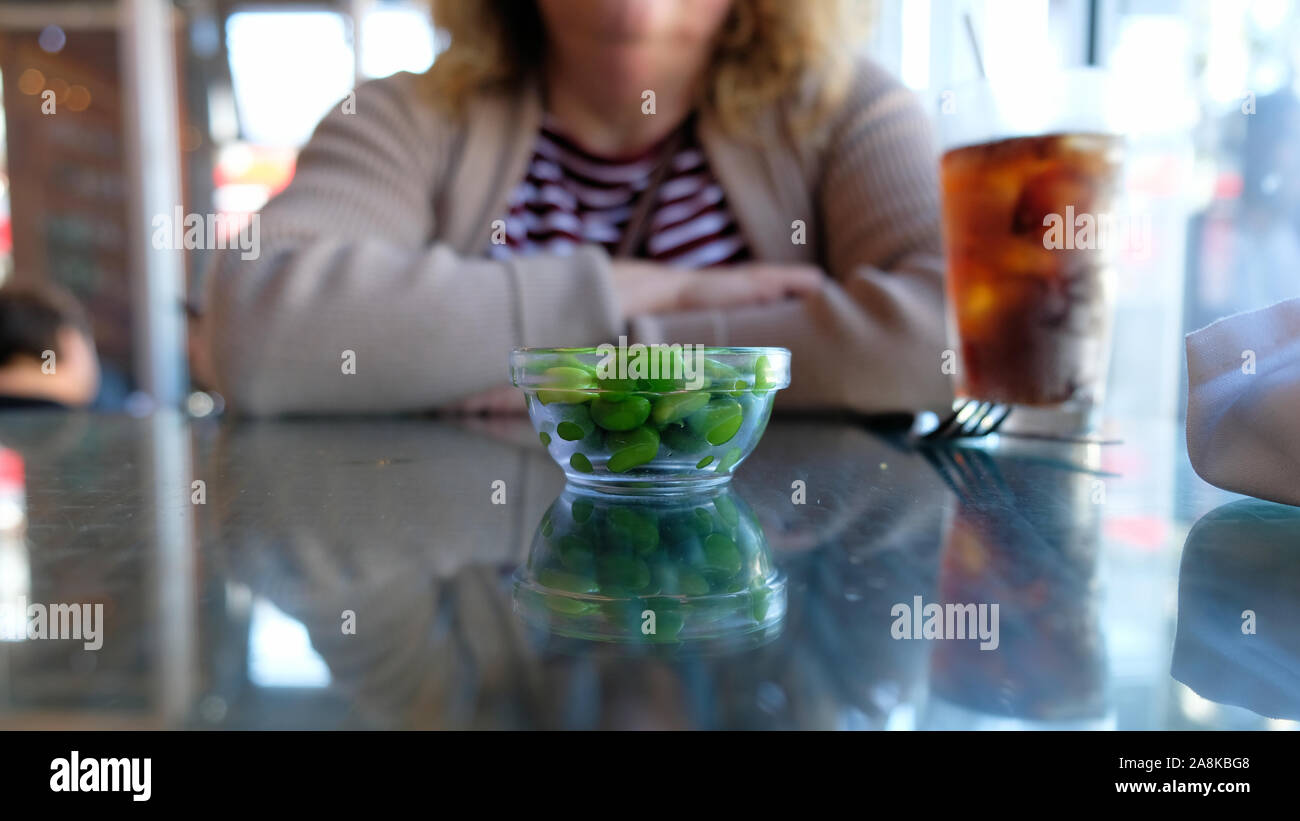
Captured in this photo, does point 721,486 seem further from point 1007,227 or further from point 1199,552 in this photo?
point 1007,227

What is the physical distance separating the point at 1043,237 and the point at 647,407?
437mm

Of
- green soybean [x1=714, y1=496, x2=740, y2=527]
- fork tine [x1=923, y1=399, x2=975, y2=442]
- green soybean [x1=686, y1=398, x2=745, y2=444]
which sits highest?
green soybean [x1=686, y1=398, x2=745, y2=444]

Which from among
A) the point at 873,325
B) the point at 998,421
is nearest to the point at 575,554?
the point at 998,421

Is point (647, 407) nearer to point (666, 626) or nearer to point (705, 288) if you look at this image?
point (666, 626)

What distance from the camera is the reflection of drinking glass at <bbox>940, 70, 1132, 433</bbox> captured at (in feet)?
2.33

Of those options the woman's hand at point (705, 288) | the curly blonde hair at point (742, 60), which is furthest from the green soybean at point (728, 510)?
the curly blonde hair at point (742, 60)


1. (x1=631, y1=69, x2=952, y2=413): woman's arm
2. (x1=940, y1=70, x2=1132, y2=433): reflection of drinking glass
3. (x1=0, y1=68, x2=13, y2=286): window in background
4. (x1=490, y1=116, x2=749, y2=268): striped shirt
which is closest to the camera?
(x1=940, y1=70, x2=1132, y2=433): reflection of drinking glass

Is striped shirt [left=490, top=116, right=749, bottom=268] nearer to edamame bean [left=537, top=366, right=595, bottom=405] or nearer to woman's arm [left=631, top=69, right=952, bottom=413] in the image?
woman's arm [left=631, top=69, right=952, bottom=413]

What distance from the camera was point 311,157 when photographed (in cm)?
131

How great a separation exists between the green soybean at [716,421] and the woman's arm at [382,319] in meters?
0.62

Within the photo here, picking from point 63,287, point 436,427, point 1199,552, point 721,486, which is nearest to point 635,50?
point 436,427

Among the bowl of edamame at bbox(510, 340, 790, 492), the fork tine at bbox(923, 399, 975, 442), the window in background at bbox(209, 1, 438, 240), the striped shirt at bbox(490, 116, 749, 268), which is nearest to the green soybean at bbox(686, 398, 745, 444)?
the bowl of edamame at bbox(510, 340, 790, 492)

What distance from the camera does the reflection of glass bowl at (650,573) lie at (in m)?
0.26
